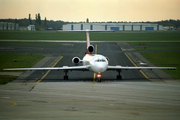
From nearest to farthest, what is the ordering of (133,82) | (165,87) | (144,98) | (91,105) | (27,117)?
(27,117) < (91,105) < (144,98) < (165,87) < (133,82)

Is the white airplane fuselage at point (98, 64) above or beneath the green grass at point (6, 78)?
above

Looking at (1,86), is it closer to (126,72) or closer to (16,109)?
(16,109)

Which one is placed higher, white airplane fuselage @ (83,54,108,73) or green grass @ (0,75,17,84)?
white airplane fuselage @ (83,54,108,73)

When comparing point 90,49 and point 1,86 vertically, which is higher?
point 90,49

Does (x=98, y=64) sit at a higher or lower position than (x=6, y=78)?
higher

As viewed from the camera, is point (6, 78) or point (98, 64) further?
point (6, 78)

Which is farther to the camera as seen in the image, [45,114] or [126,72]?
[126,72]

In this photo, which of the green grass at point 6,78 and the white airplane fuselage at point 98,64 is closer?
the white airplane fuselage at point 98,64

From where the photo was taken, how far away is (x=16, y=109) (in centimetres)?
2495

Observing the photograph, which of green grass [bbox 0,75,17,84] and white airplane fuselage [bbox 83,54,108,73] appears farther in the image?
green grass [bbox 0,75,17,84]

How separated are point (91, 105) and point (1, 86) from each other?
1391 centimetres

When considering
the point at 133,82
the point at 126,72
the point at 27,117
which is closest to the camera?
the point at 27,117

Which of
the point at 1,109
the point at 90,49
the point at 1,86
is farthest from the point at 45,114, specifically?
the point at 90,49

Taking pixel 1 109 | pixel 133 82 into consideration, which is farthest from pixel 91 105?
pixel 133 82
